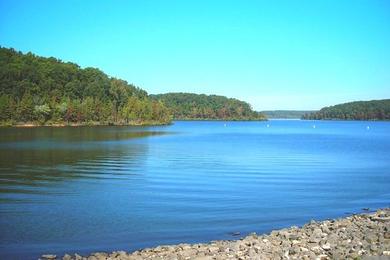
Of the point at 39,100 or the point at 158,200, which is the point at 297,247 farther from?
the point at 39,100

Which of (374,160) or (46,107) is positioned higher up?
(46,107)

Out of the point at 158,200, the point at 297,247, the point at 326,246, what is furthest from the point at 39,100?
the point at 326,246

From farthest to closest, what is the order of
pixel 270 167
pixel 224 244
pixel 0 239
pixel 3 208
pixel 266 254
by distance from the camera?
pixel 270 167
pixel 3 208
pixel 0 239
pixel 224 244
pixel 266 254

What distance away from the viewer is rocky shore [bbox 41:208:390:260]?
39.6 feet

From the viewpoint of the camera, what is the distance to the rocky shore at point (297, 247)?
39.6 ft

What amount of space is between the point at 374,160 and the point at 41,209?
4150cm

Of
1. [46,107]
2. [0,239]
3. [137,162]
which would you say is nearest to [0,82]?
[46,107]

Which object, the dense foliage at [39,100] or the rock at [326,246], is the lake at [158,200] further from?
the dense foliage at [39,100]

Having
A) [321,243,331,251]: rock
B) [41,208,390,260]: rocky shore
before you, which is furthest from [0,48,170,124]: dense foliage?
[321,243,331,251]: rock

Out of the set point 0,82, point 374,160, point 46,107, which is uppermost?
point 0,82

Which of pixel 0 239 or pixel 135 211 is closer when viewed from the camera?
pixel 0 239

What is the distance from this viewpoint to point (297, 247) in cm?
1294

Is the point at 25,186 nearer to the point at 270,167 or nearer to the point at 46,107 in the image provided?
the point at 270,167

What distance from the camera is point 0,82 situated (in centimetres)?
17150
